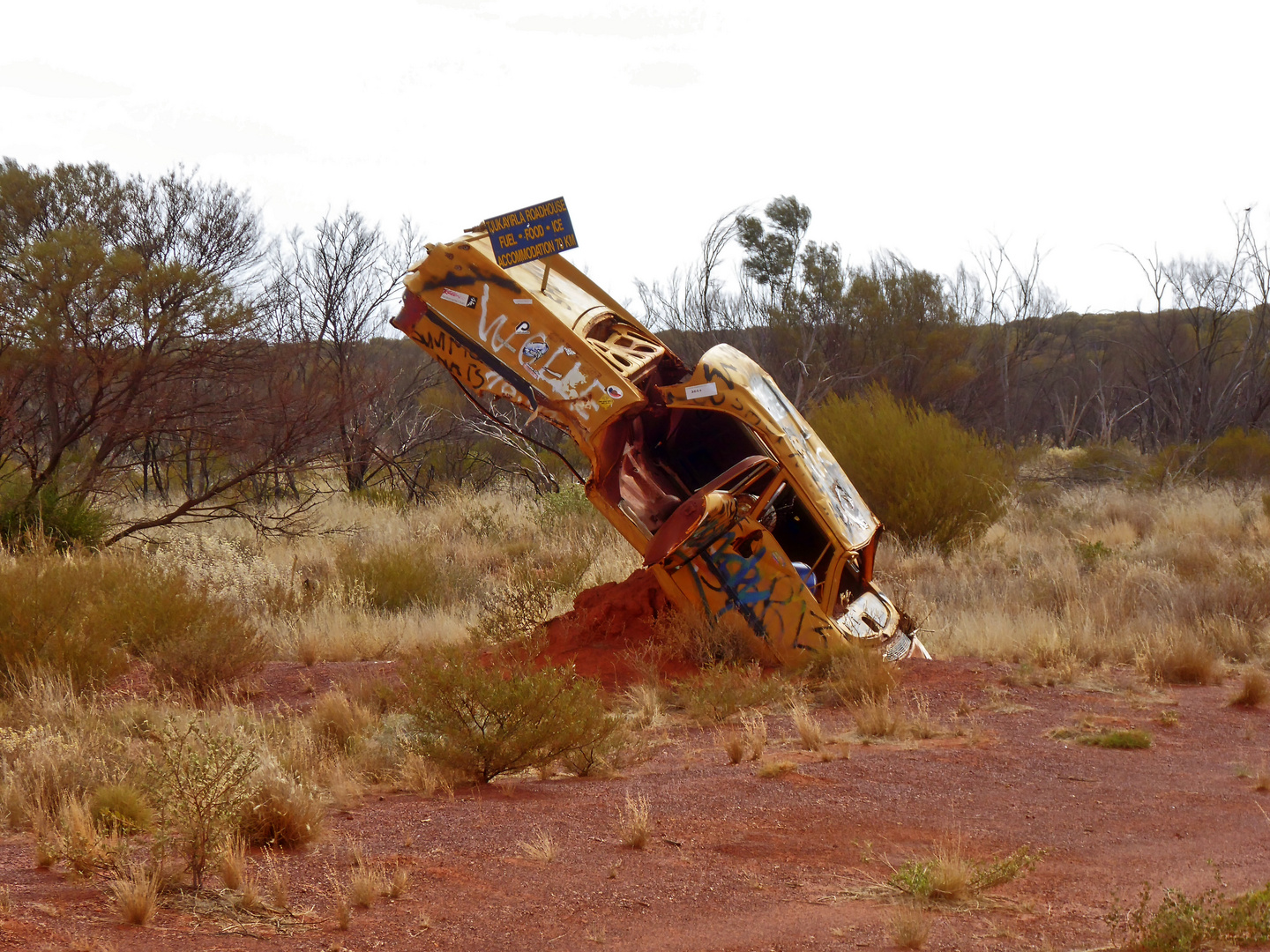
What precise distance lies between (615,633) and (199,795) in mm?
5252

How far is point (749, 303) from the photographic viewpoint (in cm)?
3008

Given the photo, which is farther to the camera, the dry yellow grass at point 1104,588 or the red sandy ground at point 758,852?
the dry yellow grass at point 1104,588

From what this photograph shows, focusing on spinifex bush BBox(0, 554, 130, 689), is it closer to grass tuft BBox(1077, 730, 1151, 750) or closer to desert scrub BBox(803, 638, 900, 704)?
desert scrub BBox(803, 638, 900, 704)

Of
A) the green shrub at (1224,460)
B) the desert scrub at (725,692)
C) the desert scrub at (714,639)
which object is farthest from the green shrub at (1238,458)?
the desert scrub at (725,692)

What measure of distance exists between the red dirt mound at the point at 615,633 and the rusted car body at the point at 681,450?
570mm

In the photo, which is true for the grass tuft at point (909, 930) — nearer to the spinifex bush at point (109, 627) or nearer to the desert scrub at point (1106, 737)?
the desert scrub at point (1106, 737)

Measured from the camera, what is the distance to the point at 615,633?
953 centimetres

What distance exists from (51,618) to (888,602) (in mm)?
6401

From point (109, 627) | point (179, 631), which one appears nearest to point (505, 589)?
point (179, 631)

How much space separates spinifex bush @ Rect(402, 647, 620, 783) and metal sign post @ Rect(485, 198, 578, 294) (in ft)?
12.1

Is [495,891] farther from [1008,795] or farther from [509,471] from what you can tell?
[509,471]

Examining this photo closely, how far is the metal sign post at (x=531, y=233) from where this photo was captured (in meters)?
8.75

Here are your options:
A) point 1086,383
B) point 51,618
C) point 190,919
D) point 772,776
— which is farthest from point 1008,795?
point 1086,383

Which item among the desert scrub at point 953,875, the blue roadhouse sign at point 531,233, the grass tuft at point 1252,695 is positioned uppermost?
the blue roadhouse sign at point 531,233
